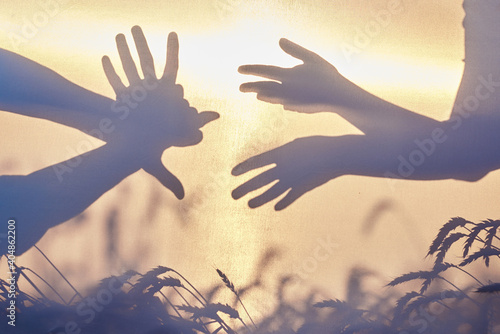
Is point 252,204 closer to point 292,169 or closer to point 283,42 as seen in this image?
point 292,169

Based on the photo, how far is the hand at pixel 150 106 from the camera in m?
2.15

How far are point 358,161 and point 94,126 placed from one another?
1091 mm

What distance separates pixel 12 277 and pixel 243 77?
4.08 ft

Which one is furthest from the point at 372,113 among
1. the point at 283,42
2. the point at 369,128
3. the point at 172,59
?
the point at 172,59

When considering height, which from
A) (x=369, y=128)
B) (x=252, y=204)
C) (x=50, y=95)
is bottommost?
(x=252, y=204)

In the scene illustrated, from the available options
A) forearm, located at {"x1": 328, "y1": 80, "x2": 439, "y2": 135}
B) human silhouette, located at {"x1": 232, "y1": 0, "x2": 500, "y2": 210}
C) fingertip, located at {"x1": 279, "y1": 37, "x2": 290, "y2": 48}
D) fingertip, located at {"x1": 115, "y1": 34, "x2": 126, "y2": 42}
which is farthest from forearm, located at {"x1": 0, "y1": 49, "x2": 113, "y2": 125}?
forearm, located at {"x1": 328, "y1": 80, "x2": 439, "y2": 135}

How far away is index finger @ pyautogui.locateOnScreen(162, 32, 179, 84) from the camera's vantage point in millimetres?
2156

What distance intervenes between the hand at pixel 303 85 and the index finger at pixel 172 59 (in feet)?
0.88

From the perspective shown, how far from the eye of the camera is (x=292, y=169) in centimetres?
217

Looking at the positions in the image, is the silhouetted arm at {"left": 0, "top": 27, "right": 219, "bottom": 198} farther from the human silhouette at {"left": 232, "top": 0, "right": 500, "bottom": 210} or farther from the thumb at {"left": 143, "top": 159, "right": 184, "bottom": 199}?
the human silhouette at {"left": 232, "top": 0, "right": 500, "bottom": 210}

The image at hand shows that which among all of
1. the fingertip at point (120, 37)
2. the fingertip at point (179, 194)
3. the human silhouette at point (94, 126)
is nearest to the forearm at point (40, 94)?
the human silhouette at point (94, 126)

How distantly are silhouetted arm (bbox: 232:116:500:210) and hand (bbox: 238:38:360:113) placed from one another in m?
0.15

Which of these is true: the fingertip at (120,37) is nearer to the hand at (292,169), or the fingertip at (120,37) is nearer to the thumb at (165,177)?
the thumb at (165,177)

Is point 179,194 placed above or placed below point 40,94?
below
